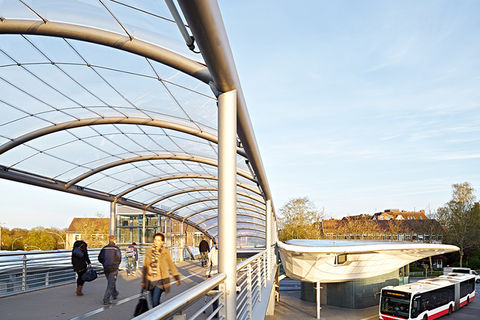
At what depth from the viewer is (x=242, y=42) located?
7637mm

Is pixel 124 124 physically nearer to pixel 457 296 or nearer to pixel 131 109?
pixel 131 109

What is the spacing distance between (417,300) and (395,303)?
4.31 ft

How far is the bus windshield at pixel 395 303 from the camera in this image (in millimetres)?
26672

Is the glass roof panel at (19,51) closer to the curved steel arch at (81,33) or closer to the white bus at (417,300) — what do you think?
Answer: the curved steel arch at (81,33)

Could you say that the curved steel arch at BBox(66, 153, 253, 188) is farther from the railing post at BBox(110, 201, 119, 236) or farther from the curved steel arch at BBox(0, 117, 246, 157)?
the curved steel arch at BBox(0, 117, 246, 157)

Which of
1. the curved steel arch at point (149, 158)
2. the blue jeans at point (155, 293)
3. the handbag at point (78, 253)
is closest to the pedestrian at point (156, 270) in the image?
the blue jeans at point (155, 293)

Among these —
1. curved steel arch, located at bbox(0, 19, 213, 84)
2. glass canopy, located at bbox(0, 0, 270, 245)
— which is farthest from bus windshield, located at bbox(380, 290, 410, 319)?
curved steel arch, located at bbox(0, 19, 213, 84)

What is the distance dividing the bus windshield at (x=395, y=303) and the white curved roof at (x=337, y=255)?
9.52 ft

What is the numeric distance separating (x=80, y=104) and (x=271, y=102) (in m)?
7.23

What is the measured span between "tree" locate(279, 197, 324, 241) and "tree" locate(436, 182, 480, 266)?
2409 centimetres

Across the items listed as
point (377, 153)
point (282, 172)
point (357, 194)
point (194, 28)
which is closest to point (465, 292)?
point (377, 153)

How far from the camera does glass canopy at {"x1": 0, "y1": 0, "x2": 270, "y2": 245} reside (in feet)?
26.9

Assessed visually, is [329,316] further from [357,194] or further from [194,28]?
[357,194]

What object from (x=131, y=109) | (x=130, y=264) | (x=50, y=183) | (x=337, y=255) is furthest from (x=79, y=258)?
(x=337, y=255)
